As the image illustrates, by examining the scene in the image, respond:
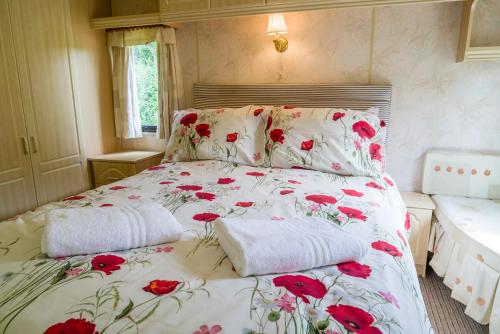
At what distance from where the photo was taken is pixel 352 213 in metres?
1.39

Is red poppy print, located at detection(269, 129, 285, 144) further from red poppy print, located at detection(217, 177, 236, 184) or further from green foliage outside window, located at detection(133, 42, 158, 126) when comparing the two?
green foliage outside window, located at detection(133, 42, 158, 126)

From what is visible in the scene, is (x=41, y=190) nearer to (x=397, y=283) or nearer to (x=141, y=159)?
(x=141, y=159)

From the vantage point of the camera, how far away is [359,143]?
203cm

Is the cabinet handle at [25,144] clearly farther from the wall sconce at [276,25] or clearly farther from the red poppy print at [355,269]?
the red poppy print at [355,269]

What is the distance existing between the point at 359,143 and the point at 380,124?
12.7 inches

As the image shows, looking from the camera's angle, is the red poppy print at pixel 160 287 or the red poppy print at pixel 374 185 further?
the red poppy print at pixel 374 185

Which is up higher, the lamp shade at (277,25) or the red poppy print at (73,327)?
the lamp shade at (277,25)

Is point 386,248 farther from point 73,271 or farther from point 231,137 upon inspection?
point 231,137

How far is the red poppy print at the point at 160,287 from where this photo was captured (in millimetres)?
859

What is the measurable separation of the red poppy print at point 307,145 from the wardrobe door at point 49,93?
6.08 ft

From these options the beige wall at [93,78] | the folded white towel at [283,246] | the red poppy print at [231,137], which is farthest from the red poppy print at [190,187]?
the beige wall at [93,78]

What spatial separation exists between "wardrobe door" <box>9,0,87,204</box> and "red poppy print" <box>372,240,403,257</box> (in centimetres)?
235

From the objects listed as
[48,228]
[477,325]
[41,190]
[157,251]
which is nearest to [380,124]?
[477,325]

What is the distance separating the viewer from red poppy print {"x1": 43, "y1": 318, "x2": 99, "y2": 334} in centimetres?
73
